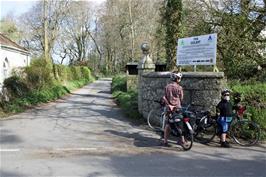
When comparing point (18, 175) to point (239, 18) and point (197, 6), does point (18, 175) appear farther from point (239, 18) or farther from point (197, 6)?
point (197, 6)

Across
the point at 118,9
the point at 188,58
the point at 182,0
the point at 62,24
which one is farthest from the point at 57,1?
the point at 188,58

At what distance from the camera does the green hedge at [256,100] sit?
388 inches

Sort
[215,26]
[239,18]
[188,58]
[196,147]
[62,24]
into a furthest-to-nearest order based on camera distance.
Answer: [62,24], [215,26], [239,18], [188,58], [196,147]

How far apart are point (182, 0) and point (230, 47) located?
11.0ft

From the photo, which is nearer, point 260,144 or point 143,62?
point 260,144

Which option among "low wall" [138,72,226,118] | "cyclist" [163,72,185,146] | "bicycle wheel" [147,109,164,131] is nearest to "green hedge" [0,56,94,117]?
"bicycle wheel" [147,109,164,131]

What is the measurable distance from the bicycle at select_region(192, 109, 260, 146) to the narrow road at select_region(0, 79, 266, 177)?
0.36 meters

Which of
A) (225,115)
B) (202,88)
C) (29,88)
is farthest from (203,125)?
(29,88)

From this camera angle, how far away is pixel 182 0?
54.5ft

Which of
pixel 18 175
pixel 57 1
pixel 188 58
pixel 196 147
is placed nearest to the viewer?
pixel 18 175

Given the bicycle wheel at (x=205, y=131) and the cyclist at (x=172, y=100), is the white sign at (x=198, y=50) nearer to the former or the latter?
the bicycle wheel at (x=205, y=131)

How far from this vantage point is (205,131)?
10172 millimetres

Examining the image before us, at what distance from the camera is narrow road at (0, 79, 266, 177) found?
23.0ft

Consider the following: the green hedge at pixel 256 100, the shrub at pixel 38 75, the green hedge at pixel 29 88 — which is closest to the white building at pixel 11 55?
the shrub at pixel 38 75
